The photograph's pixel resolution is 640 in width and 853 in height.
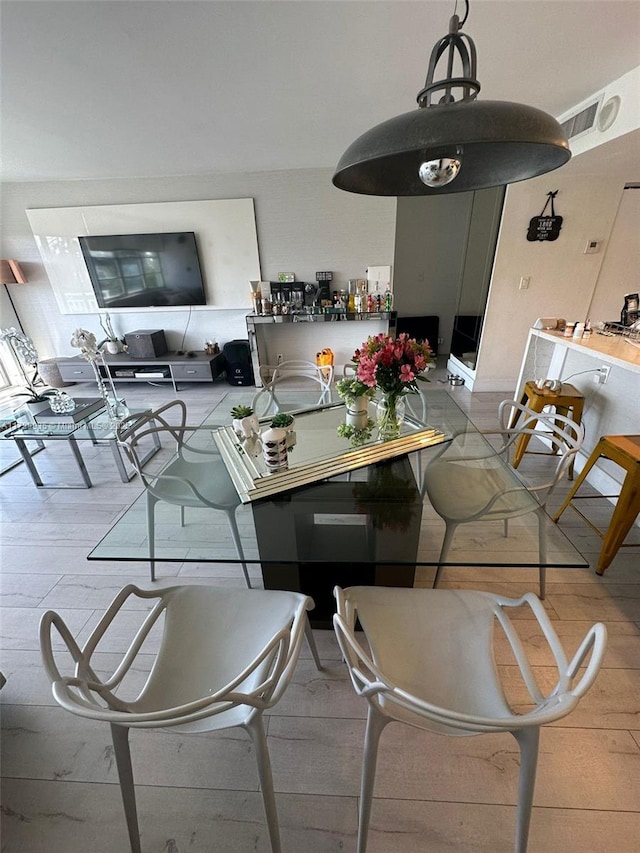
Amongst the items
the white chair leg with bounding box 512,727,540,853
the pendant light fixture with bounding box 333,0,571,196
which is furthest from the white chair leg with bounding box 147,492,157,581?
the pendant light fixture with bounding box 333,0,571,196

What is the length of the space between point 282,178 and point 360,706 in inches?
170

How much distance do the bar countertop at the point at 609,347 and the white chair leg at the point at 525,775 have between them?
1754mm

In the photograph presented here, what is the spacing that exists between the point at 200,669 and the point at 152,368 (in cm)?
393

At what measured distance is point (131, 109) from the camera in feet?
7.08

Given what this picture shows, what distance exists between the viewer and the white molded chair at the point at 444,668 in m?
0.60

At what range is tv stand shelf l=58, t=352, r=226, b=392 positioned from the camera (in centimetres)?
403

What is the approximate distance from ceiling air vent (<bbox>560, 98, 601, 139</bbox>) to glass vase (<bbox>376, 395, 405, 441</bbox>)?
211 centimetres

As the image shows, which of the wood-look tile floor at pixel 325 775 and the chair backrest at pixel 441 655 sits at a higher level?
the chair backrest at pixel 441 655

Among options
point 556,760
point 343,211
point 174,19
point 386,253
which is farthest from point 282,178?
point 556,760

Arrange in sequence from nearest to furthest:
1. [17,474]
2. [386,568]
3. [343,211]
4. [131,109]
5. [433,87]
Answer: [433,87], [386,568], [131,109], [17,474], [343,211]

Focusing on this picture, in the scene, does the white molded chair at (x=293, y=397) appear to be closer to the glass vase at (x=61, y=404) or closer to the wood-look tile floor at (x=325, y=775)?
the wood-look tile floor at (x=325, y=775)

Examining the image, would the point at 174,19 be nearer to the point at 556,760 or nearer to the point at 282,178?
the point at 282,178

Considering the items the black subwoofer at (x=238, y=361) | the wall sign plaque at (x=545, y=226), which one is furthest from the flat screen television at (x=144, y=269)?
the wall sign plaque at (x=545, y=226)

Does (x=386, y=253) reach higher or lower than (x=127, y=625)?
higher
